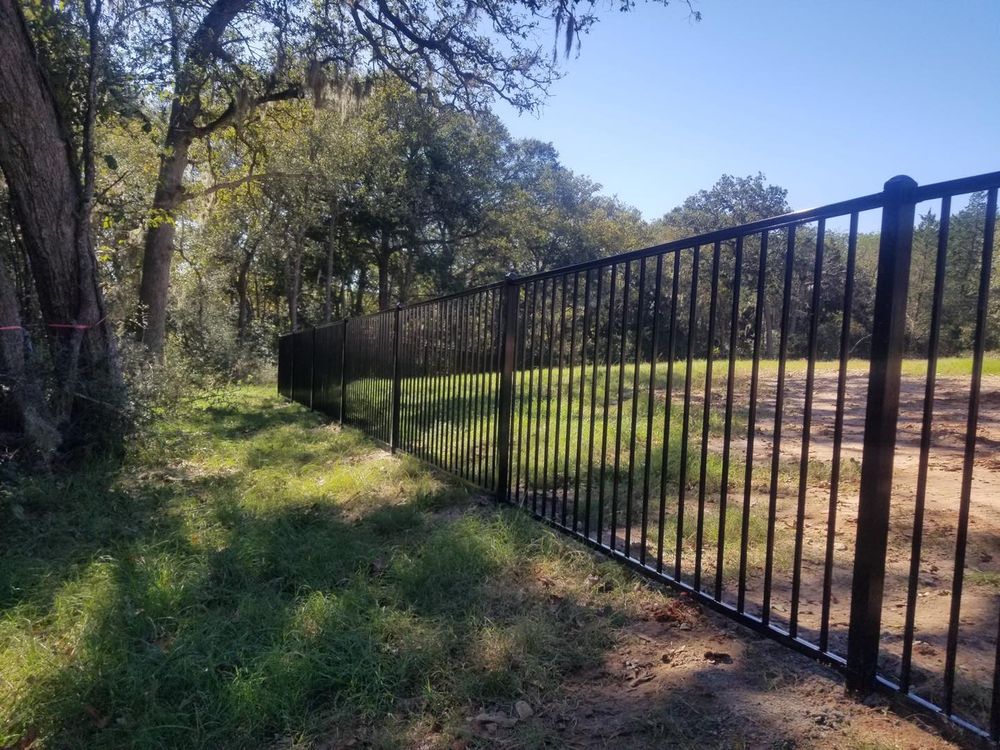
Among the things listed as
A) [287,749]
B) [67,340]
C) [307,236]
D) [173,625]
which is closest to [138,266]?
[307,236]

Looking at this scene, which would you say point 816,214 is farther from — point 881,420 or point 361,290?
point 361,290

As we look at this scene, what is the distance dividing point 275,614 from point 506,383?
2.13 meters

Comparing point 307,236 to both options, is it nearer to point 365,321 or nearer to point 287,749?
point 365,321

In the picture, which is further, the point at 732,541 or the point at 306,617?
the point at 732,541

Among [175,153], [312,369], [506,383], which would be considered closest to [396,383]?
[506,383]

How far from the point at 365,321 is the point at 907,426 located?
5.79m

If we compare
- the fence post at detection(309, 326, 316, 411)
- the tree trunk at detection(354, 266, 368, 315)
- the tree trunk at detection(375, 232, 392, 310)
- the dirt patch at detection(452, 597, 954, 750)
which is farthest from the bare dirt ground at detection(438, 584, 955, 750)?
the tree trunk at detection(354, 266, 368, 315)

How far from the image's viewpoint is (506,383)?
448 cm

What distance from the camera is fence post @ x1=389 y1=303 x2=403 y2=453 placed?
6.64m

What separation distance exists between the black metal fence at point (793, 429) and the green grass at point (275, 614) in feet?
1.66

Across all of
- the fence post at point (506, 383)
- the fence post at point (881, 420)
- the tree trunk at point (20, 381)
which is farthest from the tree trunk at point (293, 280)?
the fence post at point (881, 420)

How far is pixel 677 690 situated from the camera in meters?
2.23

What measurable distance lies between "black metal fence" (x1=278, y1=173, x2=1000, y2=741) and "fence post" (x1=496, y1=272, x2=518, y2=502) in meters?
0.01

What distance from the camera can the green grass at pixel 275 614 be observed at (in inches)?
87.8
